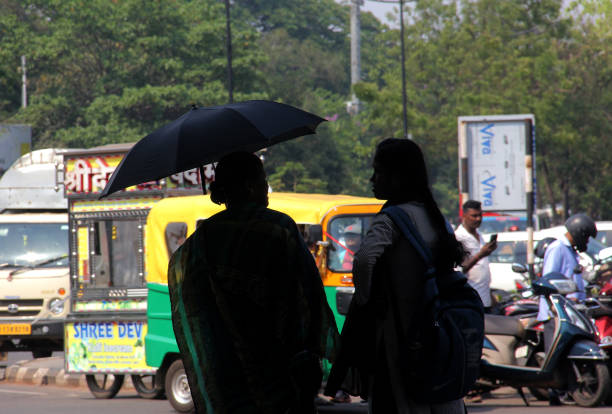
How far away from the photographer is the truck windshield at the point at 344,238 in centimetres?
929

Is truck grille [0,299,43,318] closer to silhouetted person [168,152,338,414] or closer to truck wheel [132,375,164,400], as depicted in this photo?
truck wheel [132,375,164,400]

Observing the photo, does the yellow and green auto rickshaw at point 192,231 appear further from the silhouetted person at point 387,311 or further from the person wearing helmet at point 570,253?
the silhouetted person at point 387,311

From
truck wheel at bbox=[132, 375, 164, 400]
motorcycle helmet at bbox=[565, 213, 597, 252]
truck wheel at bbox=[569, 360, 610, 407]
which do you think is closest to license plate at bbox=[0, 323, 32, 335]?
truck wheel at bbox=[132, 375, 164, 400]

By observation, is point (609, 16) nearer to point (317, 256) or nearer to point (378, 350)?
point (317, 256)

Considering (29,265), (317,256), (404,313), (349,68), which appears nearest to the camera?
(404,313)

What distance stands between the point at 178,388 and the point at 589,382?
11.5 ft

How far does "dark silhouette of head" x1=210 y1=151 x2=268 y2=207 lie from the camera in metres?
3.68

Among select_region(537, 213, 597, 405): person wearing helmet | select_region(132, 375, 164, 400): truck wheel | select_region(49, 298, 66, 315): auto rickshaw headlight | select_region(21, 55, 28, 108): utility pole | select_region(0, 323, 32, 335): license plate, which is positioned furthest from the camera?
select_region(21, 55, 28, 108): utility pole

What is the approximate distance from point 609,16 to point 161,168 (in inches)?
1494

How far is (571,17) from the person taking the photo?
3728 centimetres

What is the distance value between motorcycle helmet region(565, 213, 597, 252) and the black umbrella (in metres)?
5.59

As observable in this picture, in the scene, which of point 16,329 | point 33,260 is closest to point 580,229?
point 16,329

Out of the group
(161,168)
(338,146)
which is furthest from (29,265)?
(338,146)

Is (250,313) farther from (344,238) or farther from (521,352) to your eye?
(521,352)
